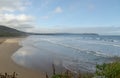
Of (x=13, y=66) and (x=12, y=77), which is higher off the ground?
(x=12, y=77)

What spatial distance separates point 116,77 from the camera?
4.39 metres

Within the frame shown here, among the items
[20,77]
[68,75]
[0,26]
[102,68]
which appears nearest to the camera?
[68,75]

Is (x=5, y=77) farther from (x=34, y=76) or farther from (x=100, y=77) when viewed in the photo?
(x=34, y=76)

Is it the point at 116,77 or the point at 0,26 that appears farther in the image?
the point at 0,26

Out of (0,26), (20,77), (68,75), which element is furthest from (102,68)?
(0,26)

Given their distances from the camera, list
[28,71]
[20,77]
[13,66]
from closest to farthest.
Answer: [20,77] → [28,71] → [13,66]

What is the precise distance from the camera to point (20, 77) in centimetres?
1001

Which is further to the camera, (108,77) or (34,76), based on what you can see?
(34,76)

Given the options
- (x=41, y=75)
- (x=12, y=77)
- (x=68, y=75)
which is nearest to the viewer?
(x=12, y=77)

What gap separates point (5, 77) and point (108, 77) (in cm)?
188

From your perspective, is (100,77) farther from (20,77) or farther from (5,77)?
(20,77)

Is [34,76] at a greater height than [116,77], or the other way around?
[116,77]

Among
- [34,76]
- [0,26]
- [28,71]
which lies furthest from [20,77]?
[0,26]

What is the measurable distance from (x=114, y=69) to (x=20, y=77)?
6205mm
